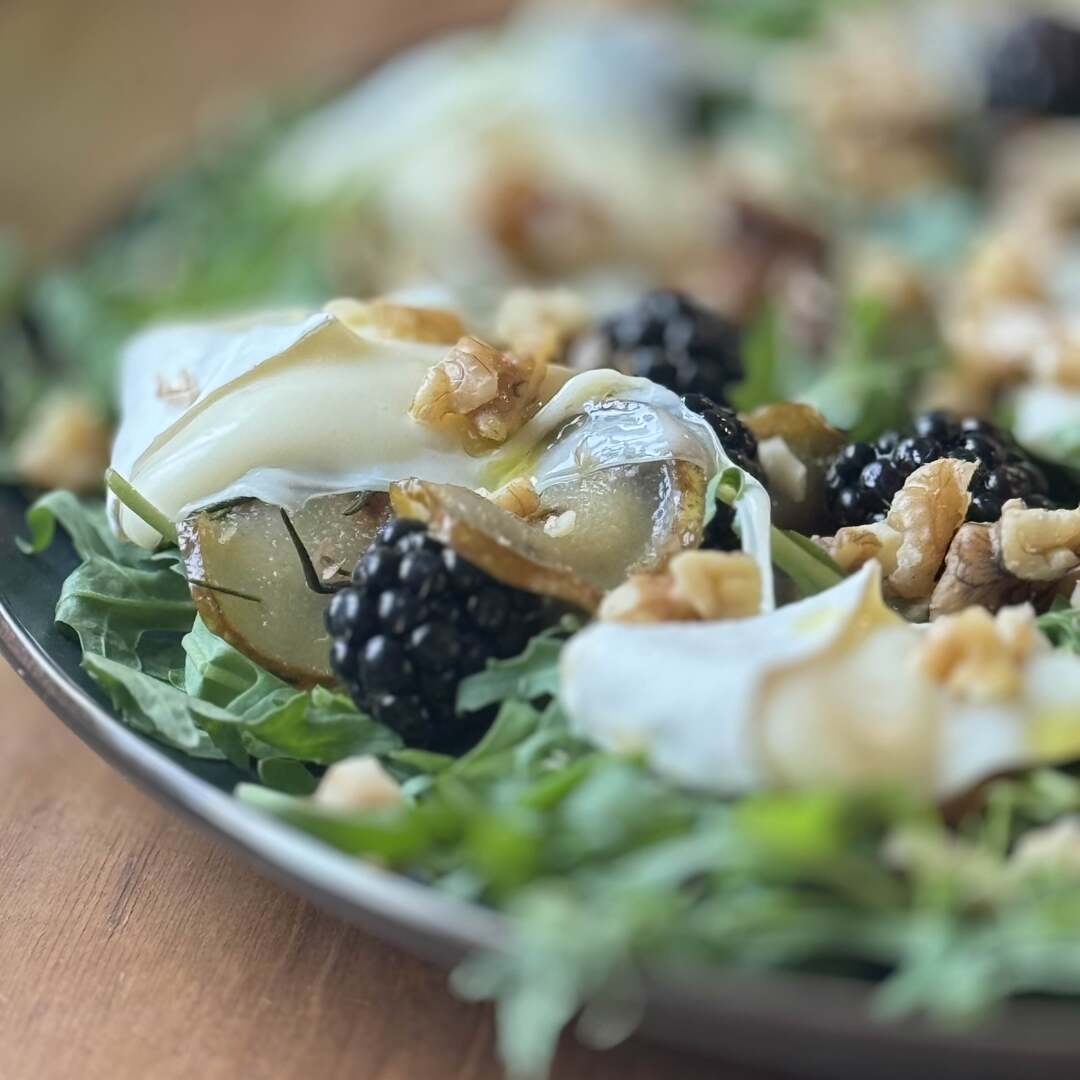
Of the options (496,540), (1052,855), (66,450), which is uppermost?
(496,540)

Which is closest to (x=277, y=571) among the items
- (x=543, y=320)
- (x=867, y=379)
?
(x=543, y=320)

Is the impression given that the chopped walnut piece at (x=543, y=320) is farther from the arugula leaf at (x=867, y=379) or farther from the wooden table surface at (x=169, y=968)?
the wooden table surface at (x=169, y=968)

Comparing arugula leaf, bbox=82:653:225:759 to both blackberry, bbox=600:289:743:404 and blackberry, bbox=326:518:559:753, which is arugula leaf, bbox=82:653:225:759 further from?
blackberry, bbox=600:289:743:404

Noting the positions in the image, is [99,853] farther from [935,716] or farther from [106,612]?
[935,716]

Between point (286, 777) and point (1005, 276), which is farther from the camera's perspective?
point (1005, 276)

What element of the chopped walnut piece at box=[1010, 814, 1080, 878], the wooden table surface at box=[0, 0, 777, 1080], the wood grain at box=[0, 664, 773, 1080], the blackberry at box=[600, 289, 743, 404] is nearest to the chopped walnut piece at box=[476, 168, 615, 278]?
the blackberry at box=[600, 289, 743, 404]

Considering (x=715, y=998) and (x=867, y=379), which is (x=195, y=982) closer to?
(x=715, y=998)

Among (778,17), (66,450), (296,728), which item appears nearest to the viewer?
(296,728)
